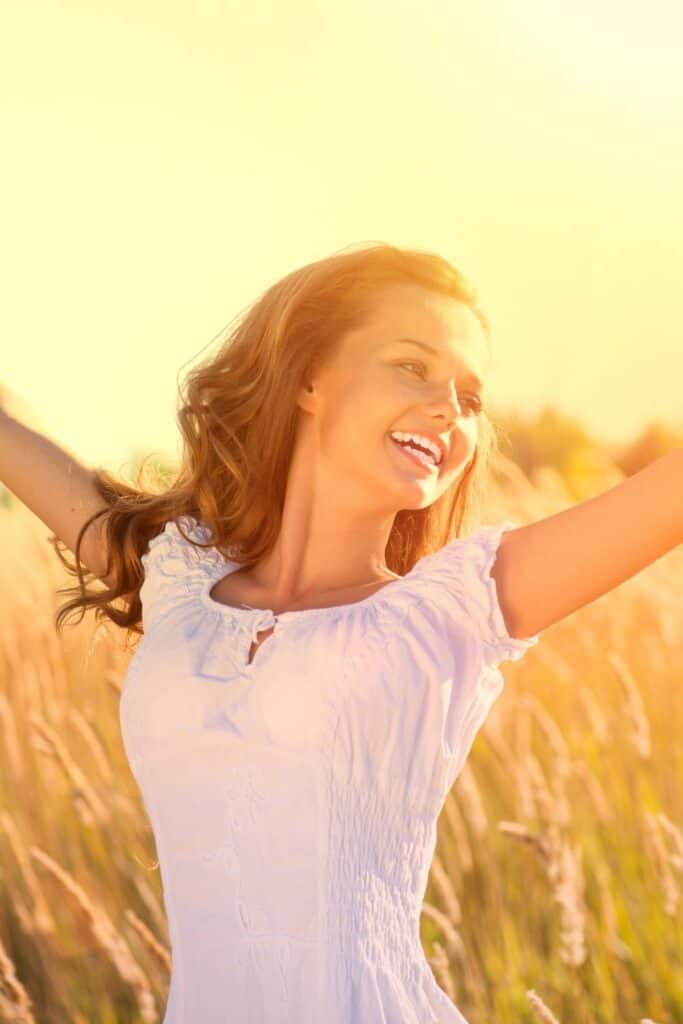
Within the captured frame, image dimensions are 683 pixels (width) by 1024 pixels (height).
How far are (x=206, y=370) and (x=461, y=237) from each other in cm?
296

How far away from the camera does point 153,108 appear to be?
5.08 meters

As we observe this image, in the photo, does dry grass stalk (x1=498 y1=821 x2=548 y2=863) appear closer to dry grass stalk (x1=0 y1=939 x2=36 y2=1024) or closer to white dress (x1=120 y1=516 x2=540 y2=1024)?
white dress (x1=120 y1=516 x2=540 y2=1024)

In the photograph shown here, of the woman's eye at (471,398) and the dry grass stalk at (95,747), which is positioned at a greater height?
the woman's eye at (471,398)

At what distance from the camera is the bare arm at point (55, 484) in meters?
2.02

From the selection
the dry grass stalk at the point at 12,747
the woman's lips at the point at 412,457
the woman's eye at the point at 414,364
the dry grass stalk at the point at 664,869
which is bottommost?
the dry grass stalk at the point at 664,869

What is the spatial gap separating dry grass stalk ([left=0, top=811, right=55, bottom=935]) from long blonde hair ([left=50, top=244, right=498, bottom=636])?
88 cm

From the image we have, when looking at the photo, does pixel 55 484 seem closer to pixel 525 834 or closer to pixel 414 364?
pixel 414 364

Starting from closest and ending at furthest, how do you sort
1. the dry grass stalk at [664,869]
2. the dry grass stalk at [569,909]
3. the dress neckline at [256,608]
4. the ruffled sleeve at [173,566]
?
the dress neckline at [256,608] < the ruffled sleeve at [173,566] < the dry grass stalk at [569,909] < the dry grass stalk at [664,869]

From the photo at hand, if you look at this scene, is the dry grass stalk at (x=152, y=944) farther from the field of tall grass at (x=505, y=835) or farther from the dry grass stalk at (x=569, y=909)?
the dry grass stalk at (x=569, y=909)

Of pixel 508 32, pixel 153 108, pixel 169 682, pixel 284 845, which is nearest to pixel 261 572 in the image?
pixel 169 682

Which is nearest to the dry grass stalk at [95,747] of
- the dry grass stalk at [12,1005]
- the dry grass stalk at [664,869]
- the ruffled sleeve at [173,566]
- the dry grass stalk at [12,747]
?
the dry grass stalk at [12,747]

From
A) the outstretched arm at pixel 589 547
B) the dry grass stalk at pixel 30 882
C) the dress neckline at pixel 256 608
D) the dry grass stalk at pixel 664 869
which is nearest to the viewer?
the outstretched arm at pixel 589 547

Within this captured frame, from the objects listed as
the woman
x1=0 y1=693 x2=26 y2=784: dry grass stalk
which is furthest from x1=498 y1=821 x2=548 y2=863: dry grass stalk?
x1=0 y1=693 x2=26 y2=784: dry grass stalk

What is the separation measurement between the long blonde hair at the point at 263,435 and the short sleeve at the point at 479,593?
0.37m
